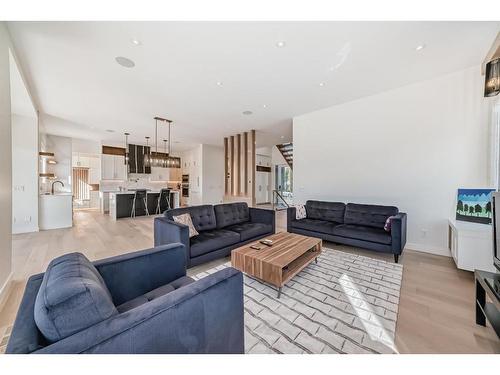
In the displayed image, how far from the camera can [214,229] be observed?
346 centimetres

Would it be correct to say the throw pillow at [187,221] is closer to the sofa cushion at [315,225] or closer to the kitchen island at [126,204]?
the sofa cushion at [315,225]

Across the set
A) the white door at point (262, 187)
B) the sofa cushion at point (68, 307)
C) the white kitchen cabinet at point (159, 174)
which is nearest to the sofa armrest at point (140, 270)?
the sofa cushion at point (68, 307)

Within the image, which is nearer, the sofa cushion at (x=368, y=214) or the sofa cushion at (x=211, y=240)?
the sofa cushion at (x=211, y=240)

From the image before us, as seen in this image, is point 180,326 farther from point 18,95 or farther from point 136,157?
point 136,157

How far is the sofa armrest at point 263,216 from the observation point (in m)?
3.88

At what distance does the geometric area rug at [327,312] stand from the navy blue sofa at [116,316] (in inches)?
20.0

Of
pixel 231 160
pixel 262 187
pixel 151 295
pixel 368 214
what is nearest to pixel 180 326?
pixel 151 295

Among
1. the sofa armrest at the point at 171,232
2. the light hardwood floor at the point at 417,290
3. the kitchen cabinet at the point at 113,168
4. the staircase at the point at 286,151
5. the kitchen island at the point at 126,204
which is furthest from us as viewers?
the staircase at the point at 286,151

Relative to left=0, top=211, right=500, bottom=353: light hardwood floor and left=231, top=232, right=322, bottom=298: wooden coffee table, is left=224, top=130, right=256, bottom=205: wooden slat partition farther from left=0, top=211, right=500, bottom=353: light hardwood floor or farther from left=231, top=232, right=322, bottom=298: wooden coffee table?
left=231, top=232, right=322, bottom=298: wooden coffee table

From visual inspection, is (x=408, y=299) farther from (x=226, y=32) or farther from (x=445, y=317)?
(x=226, y=32)

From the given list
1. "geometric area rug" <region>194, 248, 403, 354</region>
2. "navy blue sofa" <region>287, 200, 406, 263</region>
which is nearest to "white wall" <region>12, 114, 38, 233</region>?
Answer: "geometric area rug" <region>194, 248, 403, 354</region>

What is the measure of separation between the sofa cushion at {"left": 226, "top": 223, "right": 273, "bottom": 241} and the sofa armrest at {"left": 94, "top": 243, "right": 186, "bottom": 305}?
1.59 metres
